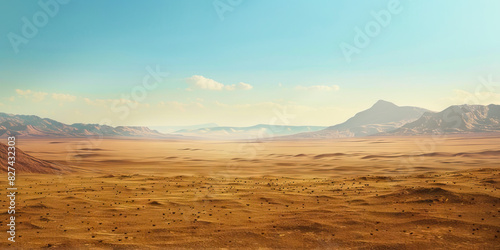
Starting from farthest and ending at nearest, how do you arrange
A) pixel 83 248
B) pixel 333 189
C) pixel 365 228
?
1. pixel 333 189
2. pixel 365 228
3. pixel 83 248

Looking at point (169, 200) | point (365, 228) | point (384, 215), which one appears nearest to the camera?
point (365, 228)

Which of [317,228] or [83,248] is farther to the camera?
[317,228]

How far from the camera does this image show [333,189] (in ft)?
97.3

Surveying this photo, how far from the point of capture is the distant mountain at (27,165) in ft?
142

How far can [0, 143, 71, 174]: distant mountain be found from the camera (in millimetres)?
43334

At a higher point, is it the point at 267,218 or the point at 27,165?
the point at 27,165

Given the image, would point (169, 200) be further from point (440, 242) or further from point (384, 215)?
point (440, 242)

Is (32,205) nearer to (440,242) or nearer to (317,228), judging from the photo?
(317,228)

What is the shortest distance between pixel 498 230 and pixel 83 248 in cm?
2233

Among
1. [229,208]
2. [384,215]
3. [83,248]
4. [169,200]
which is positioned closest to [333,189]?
[384,215]

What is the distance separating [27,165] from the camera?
4550 cm

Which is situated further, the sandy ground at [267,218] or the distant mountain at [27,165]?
the distant mountain at [27,165]

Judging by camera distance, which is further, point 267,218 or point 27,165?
point 27,165

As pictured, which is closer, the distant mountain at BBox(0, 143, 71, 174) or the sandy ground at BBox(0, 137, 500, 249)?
the sandy ground at BBox(0, 137, 500, 249)
